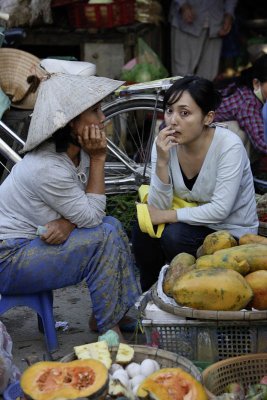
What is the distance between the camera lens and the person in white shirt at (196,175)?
14.6 feet

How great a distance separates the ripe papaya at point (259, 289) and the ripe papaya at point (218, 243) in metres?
0.35

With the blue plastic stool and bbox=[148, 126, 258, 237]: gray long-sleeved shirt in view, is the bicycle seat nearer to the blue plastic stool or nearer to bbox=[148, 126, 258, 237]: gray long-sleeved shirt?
bbox=[148, 126, 258, 237]: gray long-sleeved shirt

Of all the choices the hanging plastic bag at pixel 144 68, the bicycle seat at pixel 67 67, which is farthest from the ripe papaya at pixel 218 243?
the hanging plastic bag at pixel 144 68

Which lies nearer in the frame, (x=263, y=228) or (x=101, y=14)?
(x=263, y=228)

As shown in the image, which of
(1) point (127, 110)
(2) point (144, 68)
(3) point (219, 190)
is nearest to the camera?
(3) point (219, 190)

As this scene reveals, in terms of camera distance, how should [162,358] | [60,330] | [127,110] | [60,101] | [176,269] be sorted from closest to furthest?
[162,358]
[176,269]
[60,101]
[60,330]
[127,110]

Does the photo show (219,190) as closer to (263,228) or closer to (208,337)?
(263,228)

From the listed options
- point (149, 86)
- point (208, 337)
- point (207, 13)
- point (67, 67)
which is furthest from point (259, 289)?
point (207, 13)

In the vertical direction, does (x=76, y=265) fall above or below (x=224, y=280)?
below

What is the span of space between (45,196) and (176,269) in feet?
2.67

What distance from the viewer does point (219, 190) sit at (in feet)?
14.6

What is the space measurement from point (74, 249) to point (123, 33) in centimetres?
422

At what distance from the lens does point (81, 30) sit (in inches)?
316

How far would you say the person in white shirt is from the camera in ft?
14.6
